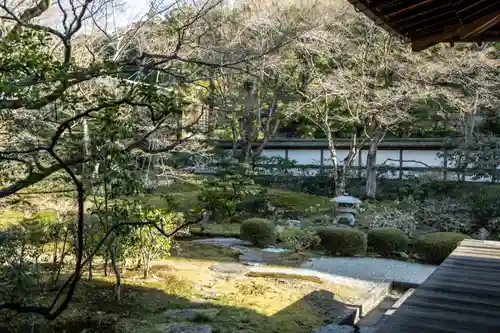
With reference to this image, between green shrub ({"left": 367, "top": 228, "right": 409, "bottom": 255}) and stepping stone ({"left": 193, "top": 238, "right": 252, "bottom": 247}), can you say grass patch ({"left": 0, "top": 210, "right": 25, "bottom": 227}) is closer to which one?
stepping stone ({"left": 193, "top": 238, "right": 252, "bottom": 247})

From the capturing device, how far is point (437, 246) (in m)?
9.12

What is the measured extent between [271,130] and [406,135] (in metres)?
5.15

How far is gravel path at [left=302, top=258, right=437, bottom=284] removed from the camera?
792 centimetres

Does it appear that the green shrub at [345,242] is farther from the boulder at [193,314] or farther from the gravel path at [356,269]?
the boulder at [193,314]

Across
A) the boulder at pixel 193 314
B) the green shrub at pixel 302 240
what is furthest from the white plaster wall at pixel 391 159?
the boulder at pixel 193 314

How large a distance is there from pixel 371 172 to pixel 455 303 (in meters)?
12.4

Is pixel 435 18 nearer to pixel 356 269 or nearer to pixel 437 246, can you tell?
pixel 356 269

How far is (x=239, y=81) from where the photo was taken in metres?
16.2

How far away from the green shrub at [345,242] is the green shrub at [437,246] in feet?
3.59

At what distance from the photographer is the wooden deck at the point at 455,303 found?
8.34ft

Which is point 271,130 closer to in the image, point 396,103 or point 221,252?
point 396,103

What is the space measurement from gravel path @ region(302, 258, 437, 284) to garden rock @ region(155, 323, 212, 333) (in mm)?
3648

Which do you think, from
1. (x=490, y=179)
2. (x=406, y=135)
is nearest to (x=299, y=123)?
(x=406, y=135)

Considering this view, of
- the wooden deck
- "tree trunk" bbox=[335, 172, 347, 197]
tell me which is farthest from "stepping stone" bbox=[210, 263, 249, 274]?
"tree trunk" bbox=[335, 172, 347, 197]
